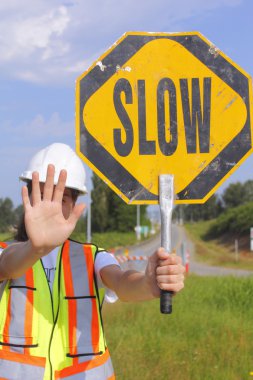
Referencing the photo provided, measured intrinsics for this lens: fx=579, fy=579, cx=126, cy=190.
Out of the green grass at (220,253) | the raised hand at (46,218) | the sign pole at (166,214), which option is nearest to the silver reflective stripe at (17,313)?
the raised hand at (46,218)

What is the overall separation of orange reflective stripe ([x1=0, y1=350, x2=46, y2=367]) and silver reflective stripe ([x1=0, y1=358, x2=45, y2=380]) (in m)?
0.01

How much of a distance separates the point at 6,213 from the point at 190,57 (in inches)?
2870

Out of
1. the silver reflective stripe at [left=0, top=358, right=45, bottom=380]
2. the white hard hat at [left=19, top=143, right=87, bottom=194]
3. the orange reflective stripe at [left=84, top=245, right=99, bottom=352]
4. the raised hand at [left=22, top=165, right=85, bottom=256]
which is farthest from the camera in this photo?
the white hard hat at [left=19, top=143, right=87, bottom=194]

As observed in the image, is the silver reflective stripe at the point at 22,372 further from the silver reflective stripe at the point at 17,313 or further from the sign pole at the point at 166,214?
the sign pole at the point at 166,214

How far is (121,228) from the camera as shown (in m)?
61.9

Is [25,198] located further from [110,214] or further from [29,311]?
[110,214]

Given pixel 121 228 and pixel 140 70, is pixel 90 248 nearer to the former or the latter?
pixel 140 70

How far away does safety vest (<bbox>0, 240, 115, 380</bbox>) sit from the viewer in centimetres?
237

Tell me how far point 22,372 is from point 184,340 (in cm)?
417

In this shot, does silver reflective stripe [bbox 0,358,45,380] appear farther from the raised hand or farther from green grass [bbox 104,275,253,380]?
green grass [bbox 104,275,253,380]

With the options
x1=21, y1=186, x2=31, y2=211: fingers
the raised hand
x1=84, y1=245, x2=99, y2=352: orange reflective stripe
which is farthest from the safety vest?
x1=21, y1=186, x2=31, y2=211: fingers

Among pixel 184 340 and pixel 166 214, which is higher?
pixel 166 214

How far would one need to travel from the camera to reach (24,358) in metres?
2.37

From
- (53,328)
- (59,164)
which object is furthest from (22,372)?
(59,164)
